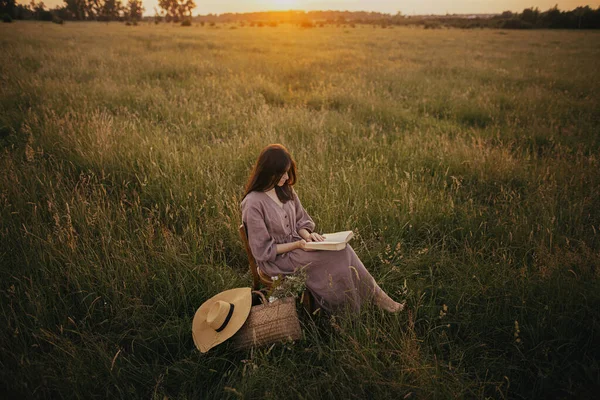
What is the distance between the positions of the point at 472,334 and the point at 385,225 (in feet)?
4.24

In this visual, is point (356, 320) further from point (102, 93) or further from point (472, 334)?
point (102, 93)

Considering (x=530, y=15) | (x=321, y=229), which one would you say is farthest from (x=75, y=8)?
(x=321, y=229)

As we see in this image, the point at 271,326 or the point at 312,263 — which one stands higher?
the point at 312,263

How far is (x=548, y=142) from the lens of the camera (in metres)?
5.36

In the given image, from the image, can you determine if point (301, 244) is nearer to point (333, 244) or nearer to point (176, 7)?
point (333, 244)

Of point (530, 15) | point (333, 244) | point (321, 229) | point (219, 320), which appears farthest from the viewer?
point (530, 15)

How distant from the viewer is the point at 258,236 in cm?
225

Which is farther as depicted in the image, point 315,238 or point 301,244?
point 315,238

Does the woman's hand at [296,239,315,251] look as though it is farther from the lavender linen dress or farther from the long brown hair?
the long brown hair

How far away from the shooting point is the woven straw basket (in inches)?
74.8

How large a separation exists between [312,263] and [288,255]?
21 cm

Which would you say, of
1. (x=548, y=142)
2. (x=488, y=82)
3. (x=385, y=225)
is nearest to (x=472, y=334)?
(x=385, y=225)

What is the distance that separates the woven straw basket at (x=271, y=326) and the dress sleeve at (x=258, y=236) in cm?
38

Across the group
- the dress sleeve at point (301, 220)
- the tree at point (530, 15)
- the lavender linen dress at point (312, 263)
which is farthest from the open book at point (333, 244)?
the tree at point (530, 15)
